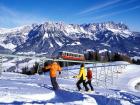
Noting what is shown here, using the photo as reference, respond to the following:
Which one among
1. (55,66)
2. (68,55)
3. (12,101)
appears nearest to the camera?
(12,101)

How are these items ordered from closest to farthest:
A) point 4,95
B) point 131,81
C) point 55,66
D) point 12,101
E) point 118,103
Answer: point 12,101, point 4,95, point 118,103, point 55,66, point 131,81

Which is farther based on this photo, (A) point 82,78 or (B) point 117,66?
(B) point 117,66

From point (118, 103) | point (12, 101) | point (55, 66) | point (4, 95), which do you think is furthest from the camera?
point (55, 66)

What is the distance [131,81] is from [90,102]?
4478 centimetres

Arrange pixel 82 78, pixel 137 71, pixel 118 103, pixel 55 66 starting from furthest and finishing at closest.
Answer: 1. pixel 137 71
2. pixel 82 78
3. pixel 55 66
4. pixel 118 103

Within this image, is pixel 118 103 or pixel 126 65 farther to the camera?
pixel 126 65

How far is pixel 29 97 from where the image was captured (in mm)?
18797

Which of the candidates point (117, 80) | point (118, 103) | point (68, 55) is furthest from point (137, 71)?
point (118, 103)

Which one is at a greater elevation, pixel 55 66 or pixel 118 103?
pixel 55 66

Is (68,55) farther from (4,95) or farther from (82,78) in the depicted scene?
(4,95)

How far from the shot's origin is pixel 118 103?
20.6 meters

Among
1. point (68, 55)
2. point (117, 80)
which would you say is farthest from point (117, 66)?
point (68, 55)

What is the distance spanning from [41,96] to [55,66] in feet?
17.3

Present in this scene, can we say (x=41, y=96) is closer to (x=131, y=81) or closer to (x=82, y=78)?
(x=82, y=78)
